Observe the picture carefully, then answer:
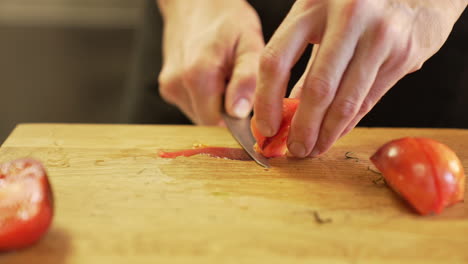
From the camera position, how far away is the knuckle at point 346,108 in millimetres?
962

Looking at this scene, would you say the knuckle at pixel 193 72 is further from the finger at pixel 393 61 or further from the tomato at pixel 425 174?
the tomato at pixel 425 174

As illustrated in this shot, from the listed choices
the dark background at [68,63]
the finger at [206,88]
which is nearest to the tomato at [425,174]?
the finger at [206,88]

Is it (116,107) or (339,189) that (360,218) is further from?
(116,107)

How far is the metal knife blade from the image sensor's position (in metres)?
1.13

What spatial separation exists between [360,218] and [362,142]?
1.32 feet

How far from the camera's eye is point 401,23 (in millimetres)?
940

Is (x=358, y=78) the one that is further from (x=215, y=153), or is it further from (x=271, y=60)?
(x=215, y=153)

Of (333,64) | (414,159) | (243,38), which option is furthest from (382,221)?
(243,38)

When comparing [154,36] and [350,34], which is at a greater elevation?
[350,34]

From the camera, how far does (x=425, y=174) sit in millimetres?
931

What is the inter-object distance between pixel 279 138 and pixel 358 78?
0.27 meters

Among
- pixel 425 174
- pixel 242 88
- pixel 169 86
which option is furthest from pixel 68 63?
pixel 425 174

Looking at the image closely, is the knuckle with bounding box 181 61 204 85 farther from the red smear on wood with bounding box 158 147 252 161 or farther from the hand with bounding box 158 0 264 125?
the red smear on wood with bounding box 158 147 252 161

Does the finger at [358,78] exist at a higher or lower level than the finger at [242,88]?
higher
